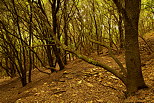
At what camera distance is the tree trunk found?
255 cm

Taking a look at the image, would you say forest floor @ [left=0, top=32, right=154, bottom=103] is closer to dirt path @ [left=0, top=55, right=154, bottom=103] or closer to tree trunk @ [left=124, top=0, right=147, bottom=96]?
dirt path @ [left=0, top=55, right=154, bottom=103]

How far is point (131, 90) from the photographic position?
2809 mm

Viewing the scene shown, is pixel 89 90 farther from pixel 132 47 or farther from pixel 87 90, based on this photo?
pixel 132 47

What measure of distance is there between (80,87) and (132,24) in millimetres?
2565

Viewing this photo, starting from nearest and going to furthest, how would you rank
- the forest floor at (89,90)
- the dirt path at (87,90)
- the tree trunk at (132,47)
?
the tree trunk at (132,47) < the forest floor at (89,90) < the dirt path at (87,90)

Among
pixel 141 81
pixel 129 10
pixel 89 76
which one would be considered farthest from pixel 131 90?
pixel 89 76

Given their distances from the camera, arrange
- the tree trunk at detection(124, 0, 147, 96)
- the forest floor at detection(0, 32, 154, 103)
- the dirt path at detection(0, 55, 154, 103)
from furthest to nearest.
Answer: the dirt path at detection(0, 55, 154, 103) → the forest floor at detection(0, 32, 154, 103) → the tree trunk at detection(124, 0, 147, 96)

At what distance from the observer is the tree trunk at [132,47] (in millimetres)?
2548

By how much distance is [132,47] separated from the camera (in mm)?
2652

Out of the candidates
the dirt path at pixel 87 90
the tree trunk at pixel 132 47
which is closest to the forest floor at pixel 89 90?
the dirt path at pixel 87 90

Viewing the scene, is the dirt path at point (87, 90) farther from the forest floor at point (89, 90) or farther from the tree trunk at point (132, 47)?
the tree trunk at point (132, 47)

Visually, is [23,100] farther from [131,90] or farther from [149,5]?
[149,5]

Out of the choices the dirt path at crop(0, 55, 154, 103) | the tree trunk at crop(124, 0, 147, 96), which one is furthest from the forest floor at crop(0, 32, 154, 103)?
the tree trunk at crop(124, 0, 147, 96)

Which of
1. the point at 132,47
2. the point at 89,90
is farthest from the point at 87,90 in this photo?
the point at 132,47
